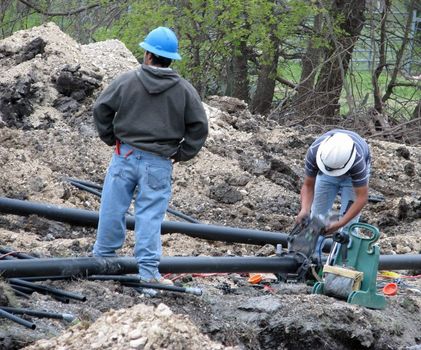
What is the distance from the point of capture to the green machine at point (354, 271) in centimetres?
809

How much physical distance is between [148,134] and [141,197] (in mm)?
465

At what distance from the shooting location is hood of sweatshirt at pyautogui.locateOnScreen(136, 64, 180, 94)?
7.28 metres

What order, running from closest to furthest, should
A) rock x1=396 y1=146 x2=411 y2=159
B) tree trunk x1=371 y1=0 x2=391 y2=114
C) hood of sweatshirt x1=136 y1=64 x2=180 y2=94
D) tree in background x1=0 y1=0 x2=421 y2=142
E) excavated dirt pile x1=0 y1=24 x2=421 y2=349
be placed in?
excavated dirt pile x1=0 y1=24 x2=421 y2=349 → hood of sweatshirt x1=136 y1=64 x2=180 y2=94 → rock x1=396 y1=146 x2=411 y2=159 → tree in background x1=0 y1=0 x2=421 y2=142 → tree trunk x1=371 y1=0 x2=391 y2=114

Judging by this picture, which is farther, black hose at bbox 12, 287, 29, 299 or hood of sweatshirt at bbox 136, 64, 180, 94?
hood of sweatshirt at bbox 136, 64, 180, 94

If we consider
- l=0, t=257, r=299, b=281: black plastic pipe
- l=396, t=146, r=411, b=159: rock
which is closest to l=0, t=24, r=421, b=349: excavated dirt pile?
l=396, t=146, r=411, b=159: rock

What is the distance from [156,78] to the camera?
7.32 meters

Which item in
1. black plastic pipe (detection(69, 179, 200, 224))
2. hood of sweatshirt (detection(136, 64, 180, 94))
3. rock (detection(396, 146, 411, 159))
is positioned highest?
hood of sweatshirt (detection(136, 64, 180, 94))

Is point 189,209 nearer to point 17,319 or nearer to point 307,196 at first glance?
point 307,196

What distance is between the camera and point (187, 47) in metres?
20.1

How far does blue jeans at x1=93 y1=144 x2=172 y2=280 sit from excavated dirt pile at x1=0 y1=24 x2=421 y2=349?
337mm

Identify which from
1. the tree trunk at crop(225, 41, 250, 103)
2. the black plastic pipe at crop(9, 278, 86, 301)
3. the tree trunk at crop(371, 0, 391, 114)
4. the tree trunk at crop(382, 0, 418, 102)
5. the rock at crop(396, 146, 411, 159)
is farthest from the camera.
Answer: the tree trunk at crop(225, 41, 250, 103)

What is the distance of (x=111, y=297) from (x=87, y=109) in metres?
7.03

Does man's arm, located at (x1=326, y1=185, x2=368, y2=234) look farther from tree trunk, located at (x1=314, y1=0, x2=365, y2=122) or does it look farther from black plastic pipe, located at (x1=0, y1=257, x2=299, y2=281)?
tree trunk, located at (x1=314, y1=0, x2=365, y2=122)

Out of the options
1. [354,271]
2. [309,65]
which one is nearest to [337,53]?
[309,65]
